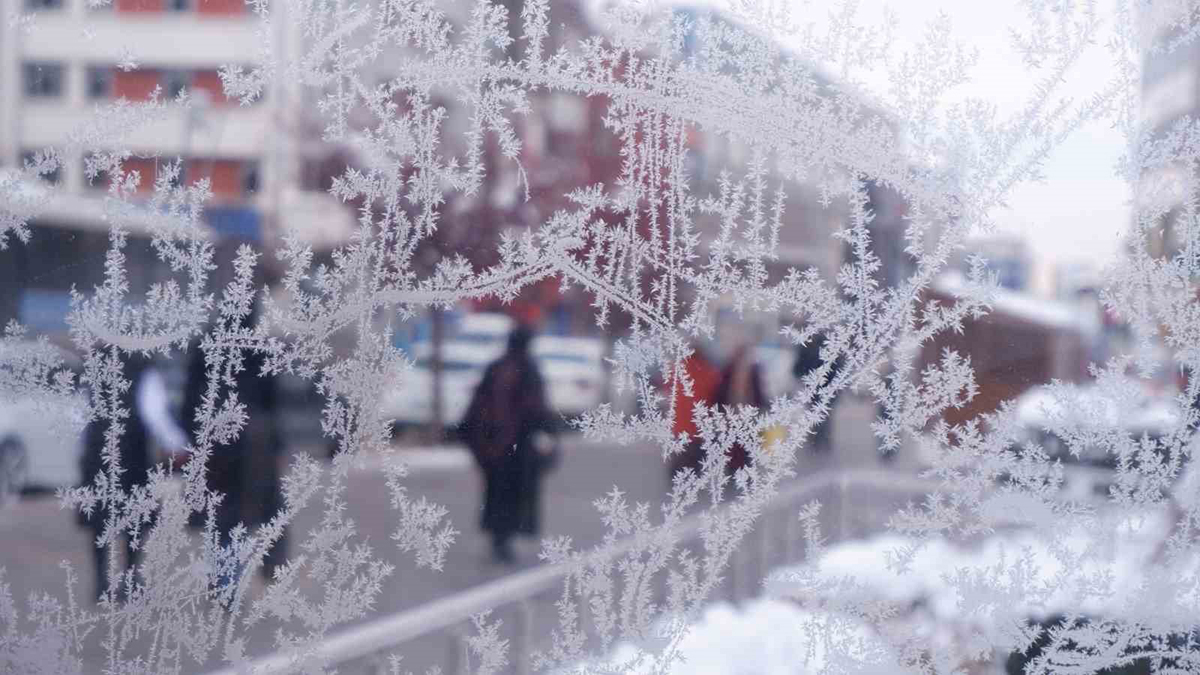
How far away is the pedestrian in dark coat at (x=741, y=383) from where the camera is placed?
1.78m

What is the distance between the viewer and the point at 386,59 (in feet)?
6.18

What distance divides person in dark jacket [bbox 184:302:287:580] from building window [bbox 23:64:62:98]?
556 millimetres

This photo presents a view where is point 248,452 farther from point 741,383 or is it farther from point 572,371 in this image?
point 741,383

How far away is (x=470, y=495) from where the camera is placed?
1.83 meters

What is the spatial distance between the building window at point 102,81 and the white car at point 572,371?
2.99 feet

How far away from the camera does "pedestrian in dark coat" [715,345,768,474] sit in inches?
70.0

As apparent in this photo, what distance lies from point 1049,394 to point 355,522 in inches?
46.1

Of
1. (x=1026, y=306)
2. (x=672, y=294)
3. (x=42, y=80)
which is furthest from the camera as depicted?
(x=42, y=80)

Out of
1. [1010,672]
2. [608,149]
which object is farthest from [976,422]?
[608,149]

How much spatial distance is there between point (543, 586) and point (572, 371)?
1.22ft

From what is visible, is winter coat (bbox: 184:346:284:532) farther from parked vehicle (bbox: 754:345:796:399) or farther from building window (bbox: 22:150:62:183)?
parked vehicle (bbox: 754:345:796:399)

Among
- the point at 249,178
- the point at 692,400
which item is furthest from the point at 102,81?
the point at 692,400

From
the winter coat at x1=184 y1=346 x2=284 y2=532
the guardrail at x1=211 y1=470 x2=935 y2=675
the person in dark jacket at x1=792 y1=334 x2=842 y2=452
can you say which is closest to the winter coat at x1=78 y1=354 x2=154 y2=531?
the winter coat at x1=184 y1=346 x2=284 y2=532

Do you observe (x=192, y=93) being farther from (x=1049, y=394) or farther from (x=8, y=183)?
(x=1049, y=394)
